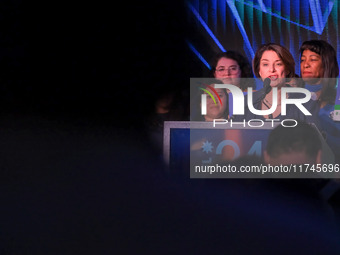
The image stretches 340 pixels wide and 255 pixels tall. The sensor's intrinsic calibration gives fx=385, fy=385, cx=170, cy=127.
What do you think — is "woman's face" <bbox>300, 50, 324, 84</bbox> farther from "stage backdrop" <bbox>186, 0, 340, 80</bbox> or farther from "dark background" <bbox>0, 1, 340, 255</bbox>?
"dark background" <bbox>0, 1, 340, 255</bbox>

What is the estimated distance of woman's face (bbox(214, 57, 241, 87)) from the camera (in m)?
2.51

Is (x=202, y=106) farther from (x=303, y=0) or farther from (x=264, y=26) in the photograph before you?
(x=303, y=0)

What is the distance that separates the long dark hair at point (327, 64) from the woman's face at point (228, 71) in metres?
0.45

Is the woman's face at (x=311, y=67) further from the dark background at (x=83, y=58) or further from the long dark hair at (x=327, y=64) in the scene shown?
the dark background at (x=83, y=58)

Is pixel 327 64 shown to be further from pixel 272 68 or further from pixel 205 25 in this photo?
pixel 205 25

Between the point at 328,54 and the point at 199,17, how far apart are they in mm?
858

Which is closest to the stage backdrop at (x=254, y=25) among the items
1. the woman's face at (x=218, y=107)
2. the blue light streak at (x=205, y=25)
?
the blue light streak at (x=205, y=25)

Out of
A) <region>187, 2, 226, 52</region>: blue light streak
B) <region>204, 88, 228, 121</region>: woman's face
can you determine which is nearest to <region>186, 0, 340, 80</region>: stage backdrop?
<region>187, 2, 226, 52</region>: blue light streak

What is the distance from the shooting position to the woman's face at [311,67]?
2.44 meters

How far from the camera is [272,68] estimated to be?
2482 millimetres

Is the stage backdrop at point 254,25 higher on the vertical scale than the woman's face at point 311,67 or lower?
higher

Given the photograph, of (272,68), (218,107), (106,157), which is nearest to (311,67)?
(272,68)

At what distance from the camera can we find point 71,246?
2.47 metres

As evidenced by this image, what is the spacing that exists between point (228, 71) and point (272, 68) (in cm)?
28
